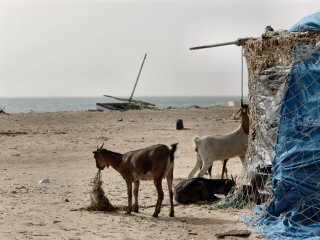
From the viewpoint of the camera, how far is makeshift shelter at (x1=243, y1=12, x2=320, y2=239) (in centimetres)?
1022

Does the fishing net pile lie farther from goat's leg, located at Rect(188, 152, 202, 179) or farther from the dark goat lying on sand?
goat's leg, located at Rect(188, 152, 202, 179)

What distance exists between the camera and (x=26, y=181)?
624 inches

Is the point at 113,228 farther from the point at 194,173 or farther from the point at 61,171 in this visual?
the point at 61,171

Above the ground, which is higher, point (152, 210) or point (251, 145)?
point (251, 145)

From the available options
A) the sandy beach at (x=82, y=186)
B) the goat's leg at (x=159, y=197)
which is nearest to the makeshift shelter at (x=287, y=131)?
the sandy beach at (x=82, y=186)

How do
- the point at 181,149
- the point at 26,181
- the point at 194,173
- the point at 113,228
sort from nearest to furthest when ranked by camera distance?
the point at 113,228, the point at 194,173, the point at 26,181, the point at 181,149

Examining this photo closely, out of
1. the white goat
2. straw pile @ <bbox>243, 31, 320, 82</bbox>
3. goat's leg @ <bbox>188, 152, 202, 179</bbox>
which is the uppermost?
straw pile @ <bbox>243, 31, 320, 82</bbox>

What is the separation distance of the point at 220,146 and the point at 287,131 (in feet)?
11.9

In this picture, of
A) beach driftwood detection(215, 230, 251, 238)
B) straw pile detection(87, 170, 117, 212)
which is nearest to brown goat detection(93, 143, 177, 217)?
straw pile detection(87, 170, 117, 212)

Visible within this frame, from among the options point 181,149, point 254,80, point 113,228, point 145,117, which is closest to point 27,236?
point 113,228

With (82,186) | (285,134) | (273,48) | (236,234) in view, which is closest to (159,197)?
(236,234)

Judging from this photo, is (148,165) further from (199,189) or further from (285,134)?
(285,134)

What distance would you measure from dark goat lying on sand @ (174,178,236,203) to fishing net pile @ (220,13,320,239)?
849 millimetres

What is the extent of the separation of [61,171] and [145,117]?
744 inches
